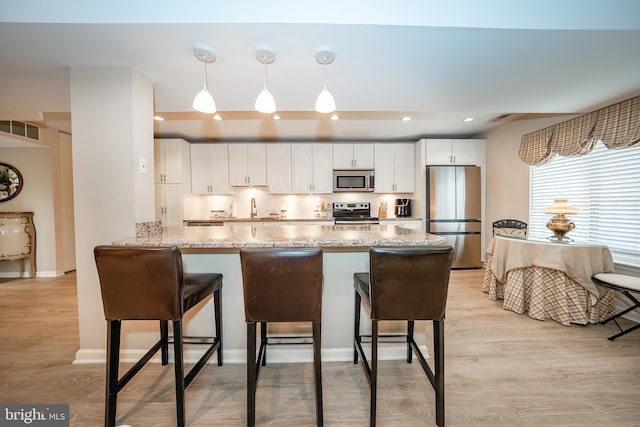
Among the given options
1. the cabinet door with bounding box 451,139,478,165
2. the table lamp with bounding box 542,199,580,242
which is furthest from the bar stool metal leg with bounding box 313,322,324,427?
the cabinet door with bounding box 451,139,478,165

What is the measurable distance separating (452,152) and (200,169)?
→ 4.40 meters

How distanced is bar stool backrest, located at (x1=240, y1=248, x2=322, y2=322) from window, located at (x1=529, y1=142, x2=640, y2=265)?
342cm

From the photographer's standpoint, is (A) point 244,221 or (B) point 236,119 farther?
(A) point 244,221

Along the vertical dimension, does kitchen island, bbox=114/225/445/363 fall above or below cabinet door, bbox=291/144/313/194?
below

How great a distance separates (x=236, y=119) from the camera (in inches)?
133

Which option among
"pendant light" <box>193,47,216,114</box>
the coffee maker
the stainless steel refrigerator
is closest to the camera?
"pendant light" <box>193,47,216,114</box>

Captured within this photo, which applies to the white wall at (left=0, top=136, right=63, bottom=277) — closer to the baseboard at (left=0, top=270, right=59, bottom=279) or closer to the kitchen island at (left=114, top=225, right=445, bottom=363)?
the baseboard at (left=0, top=270, right=59, bottom=279)

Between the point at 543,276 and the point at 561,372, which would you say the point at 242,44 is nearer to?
the point at 561,372

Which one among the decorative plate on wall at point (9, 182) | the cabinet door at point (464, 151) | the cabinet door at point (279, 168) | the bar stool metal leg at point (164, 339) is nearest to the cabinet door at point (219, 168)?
the cabinet door at point (279, 168)

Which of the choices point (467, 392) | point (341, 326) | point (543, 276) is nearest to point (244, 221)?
point (341, 326)

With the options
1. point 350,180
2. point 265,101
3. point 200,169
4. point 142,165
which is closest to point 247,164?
point 200,169

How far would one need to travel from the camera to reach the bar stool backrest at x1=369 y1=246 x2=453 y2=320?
1193 mm

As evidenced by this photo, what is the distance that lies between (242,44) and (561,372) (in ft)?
9.89

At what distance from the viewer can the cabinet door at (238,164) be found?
14.5 ft
